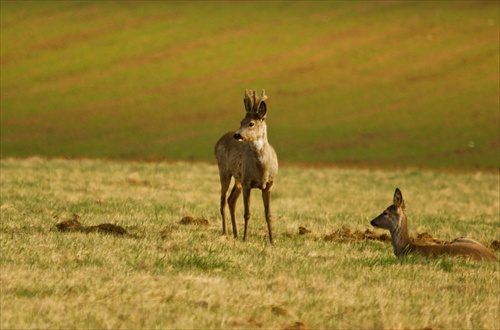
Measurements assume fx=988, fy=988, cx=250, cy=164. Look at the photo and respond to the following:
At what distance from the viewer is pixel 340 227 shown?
17984 millimetres

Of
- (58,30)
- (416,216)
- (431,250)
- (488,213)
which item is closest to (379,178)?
(488,213)

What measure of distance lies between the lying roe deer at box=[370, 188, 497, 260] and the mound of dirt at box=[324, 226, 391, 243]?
1360mm

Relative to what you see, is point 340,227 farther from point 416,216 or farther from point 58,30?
point 58,30

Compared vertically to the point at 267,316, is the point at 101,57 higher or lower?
higher

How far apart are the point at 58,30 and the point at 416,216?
57.5 meters

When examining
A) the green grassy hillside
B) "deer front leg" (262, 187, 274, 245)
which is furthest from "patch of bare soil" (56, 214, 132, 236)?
the green grassy hillside

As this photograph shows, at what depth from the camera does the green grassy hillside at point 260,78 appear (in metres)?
54.7

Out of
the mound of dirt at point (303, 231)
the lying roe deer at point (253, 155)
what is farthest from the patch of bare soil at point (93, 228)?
the mound of dirt at point (303, 231)

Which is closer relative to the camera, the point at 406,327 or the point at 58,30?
the point at 406,327

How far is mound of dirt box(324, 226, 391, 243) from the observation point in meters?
16.1

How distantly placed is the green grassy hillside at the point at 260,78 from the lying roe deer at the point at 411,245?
3449 centimetres

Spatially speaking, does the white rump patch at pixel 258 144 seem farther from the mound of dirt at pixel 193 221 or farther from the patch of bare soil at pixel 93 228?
the mound of dirt at pixel 193 221

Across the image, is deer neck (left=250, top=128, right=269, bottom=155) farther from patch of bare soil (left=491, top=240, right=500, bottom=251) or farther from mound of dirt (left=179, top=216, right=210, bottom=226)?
patch of bare soil (left=491, top=240, right=500, bottom=251)

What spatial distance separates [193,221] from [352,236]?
285 cm
